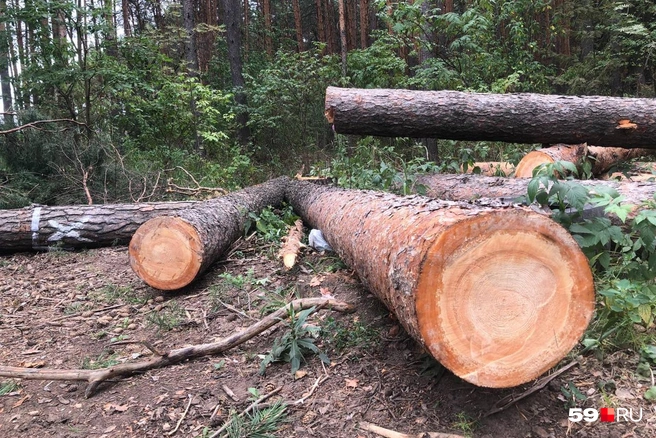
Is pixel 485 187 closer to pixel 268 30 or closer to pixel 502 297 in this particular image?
pixel 502 297

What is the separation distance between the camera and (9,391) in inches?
101

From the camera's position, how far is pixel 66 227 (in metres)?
5.42

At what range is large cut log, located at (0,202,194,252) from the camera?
17.6 feet

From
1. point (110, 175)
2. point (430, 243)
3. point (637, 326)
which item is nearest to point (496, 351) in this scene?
point (430, 243)

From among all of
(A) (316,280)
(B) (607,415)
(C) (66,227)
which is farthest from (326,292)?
(C) (66,227)

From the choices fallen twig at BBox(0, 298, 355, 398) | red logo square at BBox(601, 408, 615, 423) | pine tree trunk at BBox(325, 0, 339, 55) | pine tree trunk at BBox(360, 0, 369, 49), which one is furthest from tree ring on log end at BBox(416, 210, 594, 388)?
pine tree trunk at BBox(325, 0, 339, 55)

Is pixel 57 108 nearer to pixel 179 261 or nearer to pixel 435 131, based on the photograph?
pixel 179 261

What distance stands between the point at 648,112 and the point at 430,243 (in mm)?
3932

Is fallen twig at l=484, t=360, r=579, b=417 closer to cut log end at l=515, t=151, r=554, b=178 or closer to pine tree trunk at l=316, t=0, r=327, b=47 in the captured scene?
cut log end at l=515, t=151, r=554, b=178

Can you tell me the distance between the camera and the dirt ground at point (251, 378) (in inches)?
77.2

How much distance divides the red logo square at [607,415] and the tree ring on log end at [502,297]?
40cm

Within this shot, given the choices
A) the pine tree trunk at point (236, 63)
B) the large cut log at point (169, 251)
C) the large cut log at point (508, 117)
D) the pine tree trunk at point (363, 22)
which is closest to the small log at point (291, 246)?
the large cut log at point (169, 251)

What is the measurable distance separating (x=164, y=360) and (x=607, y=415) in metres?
2.38

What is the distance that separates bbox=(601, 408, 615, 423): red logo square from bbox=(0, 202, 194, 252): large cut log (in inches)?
192
